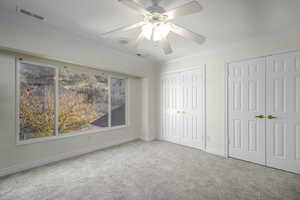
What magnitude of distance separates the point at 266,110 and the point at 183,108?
1.83 m

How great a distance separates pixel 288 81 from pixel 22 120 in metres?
4.74

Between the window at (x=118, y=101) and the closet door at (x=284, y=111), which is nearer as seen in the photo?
the closet door at (x=284, y=111)

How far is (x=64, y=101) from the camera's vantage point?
127 inches

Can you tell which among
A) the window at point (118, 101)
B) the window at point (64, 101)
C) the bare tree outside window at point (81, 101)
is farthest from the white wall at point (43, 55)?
the window at point (118, 101)

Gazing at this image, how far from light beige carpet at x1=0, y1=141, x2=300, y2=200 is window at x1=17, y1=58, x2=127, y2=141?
75 cm

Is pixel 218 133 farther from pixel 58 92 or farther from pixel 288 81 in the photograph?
pixel 58 92

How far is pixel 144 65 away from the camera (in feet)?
14.3

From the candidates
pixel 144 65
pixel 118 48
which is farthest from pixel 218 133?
pixel 118 48

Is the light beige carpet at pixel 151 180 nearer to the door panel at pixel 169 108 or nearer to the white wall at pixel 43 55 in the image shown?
the white wall at pixel 43 55

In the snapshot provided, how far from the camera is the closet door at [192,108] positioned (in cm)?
370

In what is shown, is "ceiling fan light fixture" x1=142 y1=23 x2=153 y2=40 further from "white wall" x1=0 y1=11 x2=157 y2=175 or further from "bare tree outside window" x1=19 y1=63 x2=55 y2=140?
"bare tree outside window" x1=19 y1=63 x2=55 y2=140

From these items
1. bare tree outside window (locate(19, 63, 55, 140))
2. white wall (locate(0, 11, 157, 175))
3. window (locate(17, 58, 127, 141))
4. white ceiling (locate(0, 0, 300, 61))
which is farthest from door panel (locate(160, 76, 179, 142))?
bare tree outside window (locate(19, 63, 55, 140))

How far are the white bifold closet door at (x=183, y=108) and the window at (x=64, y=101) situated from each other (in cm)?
139

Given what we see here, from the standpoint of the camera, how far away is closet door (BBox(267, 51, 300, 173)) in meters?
2.47
